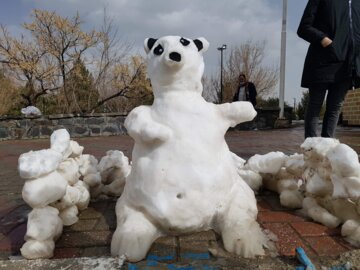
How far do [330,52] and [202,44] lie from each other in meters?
1.61

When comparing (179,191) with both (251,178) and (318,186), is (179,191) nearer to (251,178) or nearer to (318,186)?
(318,186)

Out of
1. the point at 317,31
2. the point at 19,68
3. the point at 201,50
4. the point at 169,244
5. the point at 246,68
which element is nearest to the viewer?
the point at 169,244

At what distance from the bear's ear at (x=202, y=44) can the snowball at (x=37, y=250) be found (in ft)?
4.14

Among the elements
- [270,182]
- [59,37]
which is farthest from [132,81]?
[270,182]

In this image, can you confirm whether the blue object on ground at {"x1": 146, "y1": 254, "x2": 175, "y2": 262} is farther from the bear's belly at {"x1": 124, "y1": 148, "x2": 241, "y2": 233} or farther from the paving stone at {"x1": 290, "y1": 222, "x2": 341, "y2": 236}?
the paving stone at {"x1": 290, "y1": 222, "x2": 341, "y2": 236}

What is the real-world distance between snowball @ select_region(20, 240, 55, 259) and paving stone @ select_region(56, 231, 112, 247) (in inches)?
5.8

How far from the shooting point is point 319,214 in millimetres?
1807

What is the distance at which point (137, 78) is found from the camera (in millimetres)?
14023

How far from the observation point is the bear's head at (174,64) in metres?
1.69

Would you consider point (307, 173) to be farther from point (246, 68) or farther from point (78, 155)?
point (246, 68)

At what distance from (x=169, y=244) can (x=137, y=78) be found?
42.4ft

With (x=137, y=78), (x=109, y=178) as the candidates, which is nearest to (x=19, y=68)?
(x=137, y=78)

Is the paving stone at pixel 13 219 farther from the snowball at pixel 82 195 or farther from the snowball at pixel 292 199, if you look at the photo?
the snowball at pixel 292 199

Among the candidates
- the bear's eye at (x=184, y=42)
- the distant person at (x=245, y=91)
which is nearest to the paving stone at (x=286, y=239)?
the bear's eye at (x=184, y=42)
